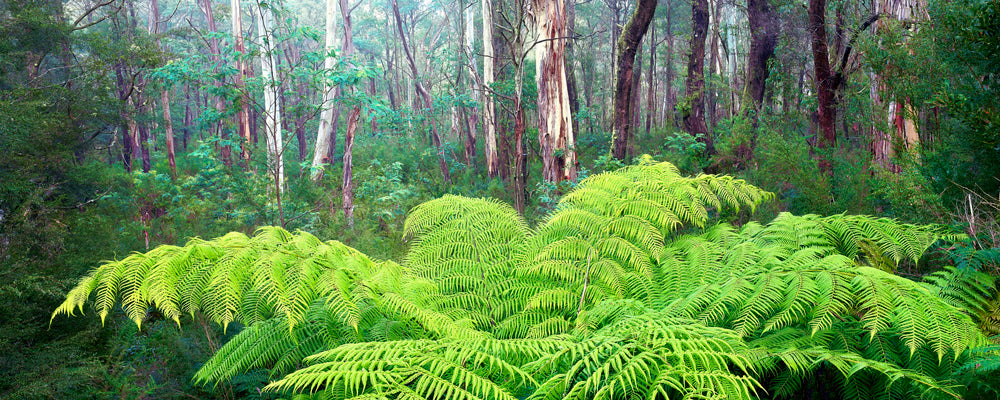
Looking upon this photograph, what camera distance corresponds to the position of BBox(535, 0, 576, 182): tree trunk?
6.69m

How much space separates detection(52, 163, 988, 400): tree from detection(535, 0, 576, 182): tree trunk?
10.8 feet

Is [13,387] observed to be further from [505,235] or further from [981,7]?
[981,7]

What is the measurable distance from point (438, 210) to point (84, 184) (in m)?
7.10

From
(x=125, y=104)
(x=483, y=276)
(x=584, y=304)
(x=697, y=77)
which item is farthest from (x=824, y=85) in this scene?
(x=125, y=104)

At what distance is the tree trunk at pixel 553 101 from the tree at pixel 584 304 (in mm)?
3282

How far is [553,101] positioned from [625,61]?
158cm

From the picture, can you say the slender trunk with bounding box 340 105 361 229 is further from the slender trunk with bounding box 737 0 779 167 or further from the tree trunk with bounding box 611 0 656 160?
the slender trunk with bounding box 737 0 779 167

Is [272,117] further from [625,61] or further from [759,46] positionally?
[759,46]

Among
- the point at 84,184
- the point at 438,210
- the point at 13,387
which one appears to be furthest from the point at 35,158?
the point at 438,210

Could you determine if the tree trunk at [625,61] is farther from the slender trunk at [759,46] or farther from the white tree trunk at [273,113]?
the white tree trunk at [273,113]

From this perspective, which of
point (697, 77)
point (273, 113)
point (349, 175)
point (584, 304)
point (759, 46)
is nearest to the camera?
point (584, 304)

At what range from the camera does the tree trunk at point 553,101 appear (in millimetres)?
6691

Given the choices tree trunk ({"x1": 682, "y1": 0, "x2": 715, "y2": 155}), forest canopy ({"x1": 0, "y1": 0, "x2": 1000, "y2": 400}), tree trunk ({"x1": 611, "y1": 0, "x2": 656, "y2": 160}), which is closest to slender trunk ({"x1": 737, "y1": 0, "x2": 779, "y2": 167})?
tree trunk ({"x1": 682, "y1": 0, "x2": 715, "y2": 155})

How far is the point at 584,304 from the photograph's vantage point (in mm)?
2605
